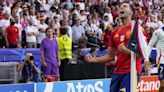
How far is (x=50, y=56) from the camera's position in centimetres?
1526

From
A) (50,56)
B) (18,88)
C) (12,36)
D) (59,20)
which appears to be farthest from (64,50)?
(18,88)

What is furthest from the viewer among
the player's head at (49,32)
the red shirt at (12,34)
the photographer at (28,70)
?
the red shirt at (12,34)

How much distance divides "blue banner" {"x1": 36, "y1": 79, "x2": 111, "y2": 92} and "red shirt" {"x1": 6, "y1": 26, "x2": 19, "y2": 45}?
17.2 feet

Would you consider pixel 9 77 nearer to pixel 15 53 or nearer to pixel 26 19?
pixel 15 53

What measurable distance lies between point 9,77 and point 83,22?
6.40 metres

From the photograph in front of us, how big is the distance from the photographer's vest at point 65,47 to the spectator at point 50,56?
2.26ft

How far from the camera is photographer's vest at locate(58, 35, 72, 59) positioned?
16016 millimetres

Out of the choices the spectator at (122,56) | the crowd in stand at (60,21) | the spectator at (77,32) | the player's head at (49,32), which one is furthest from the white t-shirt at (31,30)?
the spectator at (122,56)

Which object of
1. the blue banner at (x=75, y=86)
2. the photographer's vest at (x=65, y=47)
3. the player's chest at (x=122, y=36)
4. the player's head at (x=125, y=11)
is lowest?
the blue banner at (x=75, y=86)

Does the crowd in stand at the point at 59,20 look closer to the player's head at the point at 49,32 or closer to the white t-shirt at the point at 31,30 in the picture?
the white t-shirt at the point at 31,30

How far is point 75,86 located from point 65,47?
3.92 metres

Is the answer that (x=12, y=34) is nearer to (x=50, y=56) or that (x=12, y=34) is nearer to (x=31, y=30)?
(x=31, y=30)

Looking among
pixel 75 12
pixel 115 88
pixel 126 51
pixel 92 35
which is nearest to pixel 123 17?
pixel 126 51

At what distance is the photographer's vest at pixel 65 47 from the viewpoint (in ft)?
52.5
